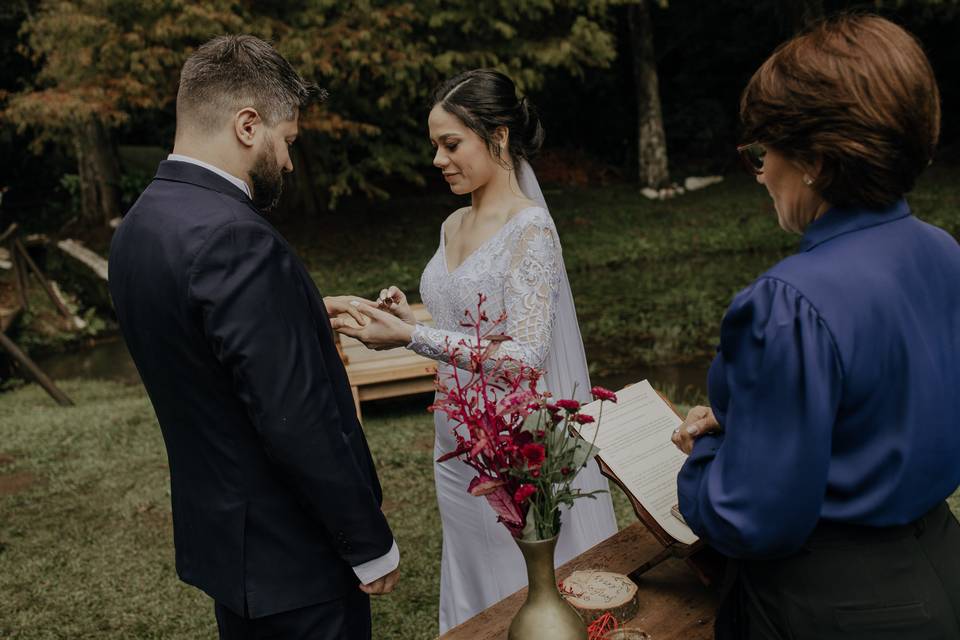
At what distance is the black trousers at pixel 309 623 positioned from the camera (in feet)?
7.00

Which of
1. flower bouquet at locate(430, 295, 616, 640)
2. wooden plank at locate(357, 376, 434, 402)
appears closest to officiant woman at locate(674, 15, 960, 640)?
flower bouquet at locate(430, 295, 616, 640)

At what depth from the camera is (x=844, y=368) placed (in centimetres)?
140

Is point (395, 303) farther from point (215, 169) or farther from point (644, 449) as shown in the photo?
point (644, 449)

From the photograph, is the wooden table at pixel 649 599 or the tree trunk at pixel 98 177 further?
the tree trunk at pixel 98 177

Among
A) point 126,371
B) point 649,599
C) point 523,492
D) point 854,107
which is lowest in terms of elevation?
point 126,371

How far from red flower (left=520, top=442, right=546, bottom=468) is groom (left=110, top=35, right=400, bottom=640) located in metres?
0.58

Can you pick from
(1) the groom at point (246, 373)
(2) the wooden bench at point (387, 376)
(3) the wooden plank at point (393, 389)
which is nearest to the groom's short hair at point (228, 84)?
(1) the groom at point (246, 373)

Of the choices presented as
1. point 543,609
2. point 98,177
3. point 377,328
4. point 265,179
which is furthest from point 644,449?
point 98,177

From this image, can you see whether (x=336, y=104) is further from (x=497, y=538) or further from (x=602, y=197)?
(x=497, y=538)

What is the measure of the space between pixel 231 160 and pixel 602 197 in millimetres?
16751

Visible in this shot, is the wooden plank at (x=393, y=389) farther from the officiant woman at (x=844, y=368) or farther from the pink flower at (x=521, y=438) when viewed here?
the officiant woman at (x=844, y=368)

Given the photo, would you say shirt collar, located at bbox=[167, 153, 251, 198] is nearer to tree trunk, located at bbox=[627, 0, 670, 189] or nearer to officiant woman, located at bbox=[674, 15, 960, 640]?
officiant woman, located at bbox=[674, 15, 960, 640]

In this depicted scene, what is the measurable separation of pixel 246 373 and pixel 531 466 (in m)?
0.68

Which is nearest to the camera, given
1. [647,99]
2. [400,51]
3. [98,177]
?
[400,51]
